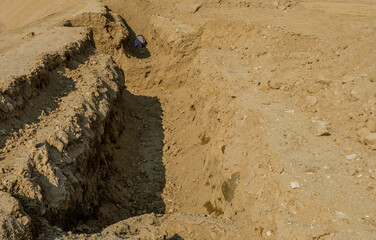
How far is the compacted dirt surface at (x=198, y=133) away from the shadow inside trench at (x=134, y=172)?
0.04 m

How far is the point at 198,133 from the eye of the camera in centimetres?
936

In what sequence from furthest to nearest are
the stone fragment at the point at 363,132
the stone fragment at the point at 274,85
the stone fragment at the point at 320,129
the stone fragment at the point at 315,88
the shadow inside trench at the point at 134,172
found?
1. the stone fragment at the point at 274,85
2. the stone fragment at the point at 315,88
3. the shadow inside trench at the point at 134,172
4. the stone fragment at the point at 320,129
5. the stone fragment at the point at 363,132

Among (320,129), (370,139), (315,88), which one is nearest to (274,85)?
(315,88)

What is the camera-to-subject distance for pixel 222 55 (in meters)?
11.3

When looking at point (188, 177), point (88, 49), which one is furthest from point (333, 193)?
point (88, 49)

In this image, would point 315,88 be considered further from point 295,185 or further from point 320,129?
point 295,185

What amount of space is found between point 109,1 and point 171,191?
11015 mm

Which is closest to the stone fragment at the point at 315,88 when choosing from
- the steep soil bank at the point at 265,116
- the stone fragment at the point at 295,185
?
the steep soil bank at the point at 265,116

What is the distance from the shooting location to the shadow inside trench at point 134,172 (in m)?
7.12

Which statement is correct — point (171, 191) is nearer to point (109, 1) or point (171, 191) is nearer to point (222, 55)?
point (222, 55)

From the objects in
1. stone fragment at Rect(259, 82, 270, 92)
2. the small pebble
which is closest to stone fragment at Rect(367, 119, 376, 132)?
the small pebble

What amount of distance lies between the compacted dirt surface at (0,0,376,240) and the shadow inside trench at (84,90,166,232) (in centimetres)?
4

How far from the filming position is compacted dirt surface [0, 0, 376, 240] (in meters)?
5.05

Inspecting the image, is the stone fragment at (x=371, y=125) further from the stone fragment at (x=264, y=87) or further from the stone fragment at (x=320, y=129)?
the stone fragment at (x=264, y=87)
